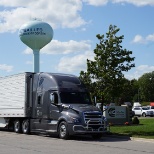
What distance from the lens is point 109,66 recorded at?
77.7 feet

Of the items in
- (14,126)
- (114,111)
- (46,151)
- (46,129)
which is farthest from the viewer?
(114,111)

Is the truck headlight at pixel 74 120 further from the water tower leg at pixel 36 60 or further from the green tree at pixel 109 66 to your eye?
the water tower leg at pixel 36 60

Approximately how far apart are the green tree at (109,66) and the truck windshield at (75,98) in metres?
3.07

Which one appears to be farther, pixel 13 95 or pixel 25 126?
pixel 13 95

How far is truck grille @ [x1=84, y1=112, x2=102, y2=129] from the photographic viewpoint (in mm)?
18578

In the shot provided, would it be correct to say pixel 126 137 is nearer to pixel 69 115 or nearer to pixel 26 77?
pixel 69 115

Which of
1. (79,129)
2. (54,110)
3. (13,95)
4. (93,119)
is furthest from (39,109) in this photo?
(93,119)

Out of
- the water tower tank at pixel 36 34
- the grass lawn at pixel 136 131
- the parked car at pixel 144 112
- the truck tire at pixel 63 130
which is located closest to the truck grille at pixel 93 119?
the truck tire at pixel 63 130

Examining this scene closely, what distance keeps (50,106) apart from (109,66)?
17.2ft

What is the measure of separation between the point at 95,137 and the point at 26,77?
19.3 ft

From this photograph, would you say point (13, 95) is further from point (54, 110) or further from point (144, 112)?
point (144, 112)

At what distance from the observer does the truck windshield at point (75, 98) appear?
19797 millimetres

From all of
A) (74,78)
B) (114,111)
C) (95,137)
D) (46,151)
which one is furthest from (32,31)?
(46,151)

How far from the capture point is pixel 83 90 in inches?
814
